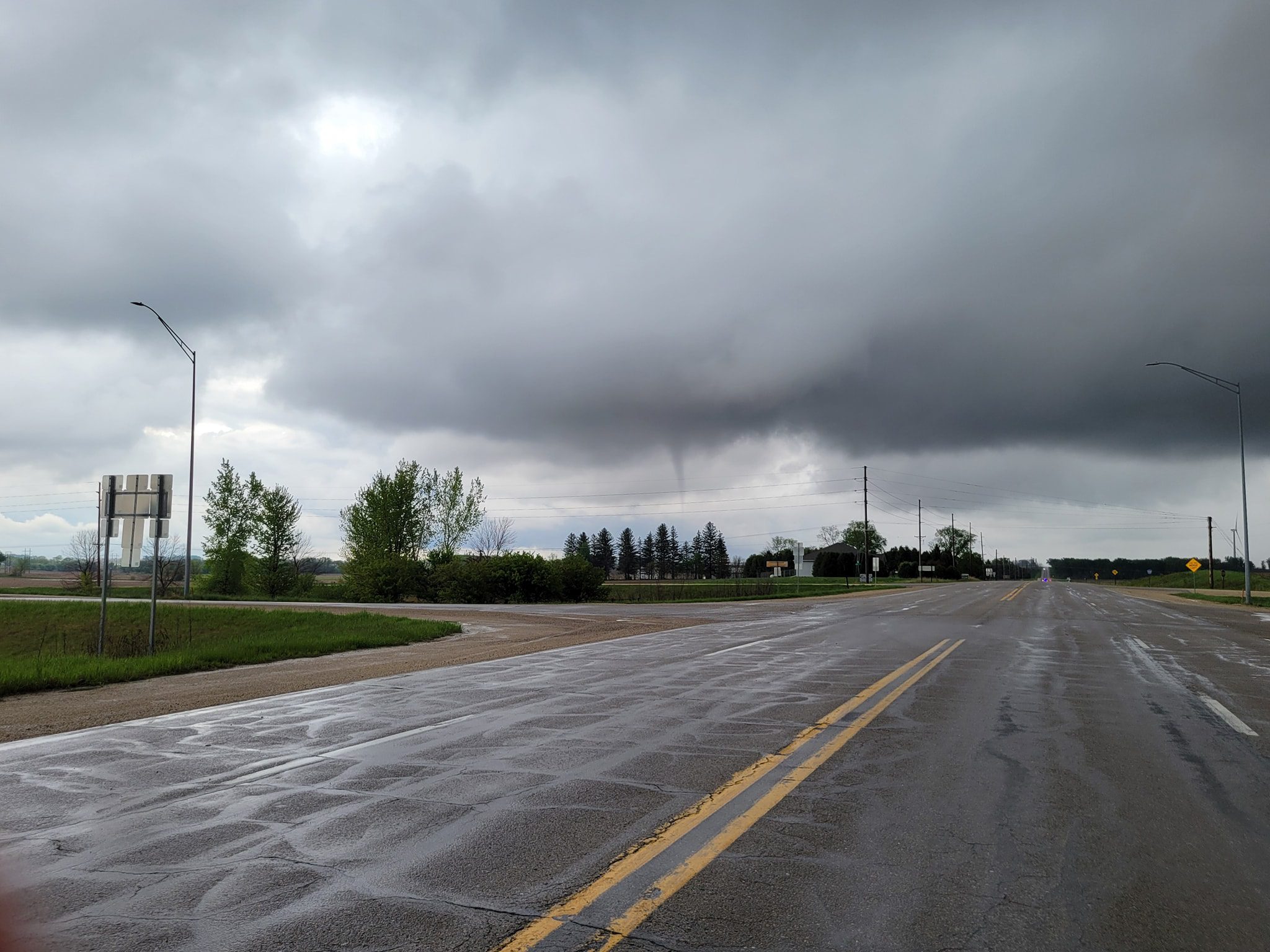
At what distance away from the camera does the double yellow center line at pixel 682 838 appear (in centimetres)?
361

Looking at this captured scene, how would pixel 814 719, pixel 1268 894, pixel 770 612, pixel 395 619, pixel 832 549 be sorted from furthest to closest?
pixel 832 549 < pixel 770 612 < pixel 395 619 < pixel 814 719 < pixel 1268 894

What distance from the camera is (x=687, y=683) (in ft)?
38.8

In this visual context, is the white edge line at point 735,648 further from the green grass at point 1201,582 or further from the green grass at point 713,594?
the green grass at point 1201,582

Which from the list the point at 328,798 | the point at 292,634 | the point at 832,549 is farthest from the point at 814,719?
the point at 832,549

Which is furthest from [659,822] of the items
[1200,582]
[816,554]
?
[816,554]

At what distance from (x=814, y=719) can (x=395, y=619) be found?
2024 centimetres

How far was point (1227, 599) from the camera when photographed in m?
49.6

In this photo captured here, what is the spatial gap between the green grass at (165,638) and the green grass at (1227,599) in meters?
42.3

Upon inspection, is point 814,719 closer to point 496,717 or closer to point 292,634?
point 496,717

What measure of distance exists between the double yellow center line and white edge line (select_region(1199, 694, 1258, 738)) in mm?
3714

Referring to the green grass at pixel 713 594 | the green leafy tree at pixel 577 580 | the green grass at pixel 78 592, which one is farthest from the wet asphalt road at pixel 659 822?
the green grass at pixel 78 592

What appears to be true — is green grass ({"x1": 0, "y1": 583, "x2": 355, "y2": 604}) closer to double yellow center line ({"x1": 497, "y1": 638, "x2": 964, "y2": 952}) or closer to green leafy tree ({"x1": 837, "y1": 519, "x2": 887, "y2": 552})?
double yellow center line ({"x1": 497, "y1": 638, "x2": 964, "y2": 952})

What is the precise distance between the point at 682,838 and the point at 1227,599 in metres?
57.4

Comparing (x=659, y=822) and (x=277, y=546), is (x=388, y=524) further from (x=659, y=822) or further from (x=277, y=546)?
(x=659, y=822)
